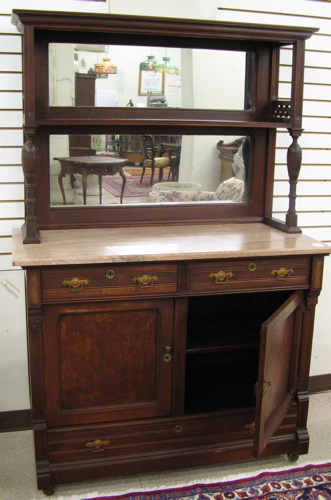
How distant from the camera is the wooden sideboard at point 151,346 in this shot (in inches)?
103

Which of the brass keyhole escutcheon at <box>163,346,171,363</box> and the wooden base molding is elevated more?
the brass keyhole escutcheon at <box>163,346,171,363</box>

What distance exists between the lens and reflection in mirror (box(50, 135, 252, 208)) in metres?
3.02

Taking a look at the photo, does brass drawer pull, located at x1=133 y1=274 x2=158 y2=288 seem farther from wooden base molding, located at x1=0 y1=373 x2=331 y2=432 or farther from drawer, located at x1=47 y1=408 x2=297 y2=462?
wooden base molding, located at x1=0 y1=373 x2=331 y2=432

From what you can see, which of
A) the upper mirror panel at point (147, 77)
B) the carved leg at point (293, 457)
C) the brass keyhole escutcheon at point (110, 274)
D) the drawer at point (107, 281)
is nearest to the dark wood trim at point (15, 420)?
the drawer at point (107, 281)

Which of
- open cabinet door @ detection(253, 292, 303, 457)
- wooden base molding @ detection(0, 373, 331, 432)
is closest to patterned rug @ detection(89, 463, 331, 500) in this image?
open cabinet door @ detection(253, 292, 303, 457)

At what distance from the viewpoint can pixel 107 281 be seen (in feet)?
8.61

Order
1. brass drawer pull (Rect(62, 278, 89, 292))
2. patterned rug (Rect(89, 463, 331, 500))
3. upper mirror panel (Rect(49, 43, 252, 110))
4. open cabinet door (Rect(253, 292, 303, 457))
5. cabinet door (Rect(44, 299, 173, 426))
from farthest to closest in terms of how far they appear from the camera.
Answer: upper mirror panel (Rect(49, 43, 252, 110)) → patterned rug (Rect(89, 463, 331, 500)) → cabinet door (Rect(44, 299, 173, 426)) → brass drawer pull (Rect(62, 278, 89, 292)) → open cabinet door (Rect(253, 292, 303, 457))

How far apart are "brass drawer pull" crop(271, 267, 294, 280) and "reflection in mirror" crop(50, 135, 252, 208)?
634 millimetres

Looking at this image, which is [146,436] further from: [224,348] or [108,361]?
[224,348]

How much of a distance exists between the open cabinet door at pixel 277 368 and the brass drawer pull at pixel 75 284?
817 millimetres

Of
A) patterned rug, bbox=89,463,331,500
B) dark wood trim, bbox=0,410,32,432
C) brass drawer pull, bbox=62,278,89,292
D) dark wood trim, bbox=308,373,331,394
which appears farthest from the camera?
dark wood trim, bbox=308,373,331,394

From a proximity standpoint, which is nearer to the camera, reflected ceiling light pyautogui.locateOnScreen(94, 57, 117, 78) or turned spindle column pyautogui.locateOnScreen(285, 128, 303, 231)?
reflected ceiling light pyautogui.locateOnScreen(94, 57, 117, 78)

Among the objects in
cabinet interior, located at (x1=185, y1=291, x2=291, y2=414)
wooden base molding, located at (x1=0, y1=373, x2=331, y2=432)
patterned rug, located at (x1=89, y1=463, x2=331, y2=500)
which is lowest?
patterned rug, located at (x1=89, y1=463, x2=331, y2=500)

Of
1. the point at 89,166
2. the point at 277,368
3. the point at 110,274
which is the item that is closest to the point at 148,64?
the point at 89,166
